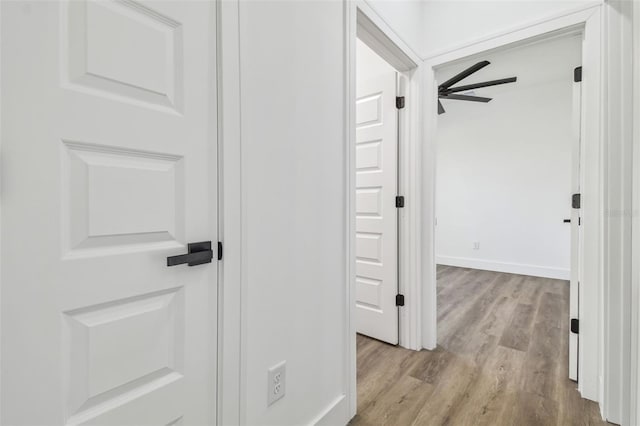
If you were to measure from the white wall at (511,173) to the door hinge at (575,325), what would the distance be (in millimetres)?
2990

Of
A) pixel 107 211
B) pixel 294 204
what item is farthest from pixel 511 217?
pixel 107 211

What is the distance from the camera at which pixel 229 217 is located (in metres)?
1.00

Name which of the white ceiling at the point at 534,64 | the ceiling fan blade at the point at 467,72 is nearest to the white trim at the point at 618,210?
the ceiling fan blade at the point at 467,72

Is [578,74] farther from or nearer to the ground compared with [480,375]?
farther from the ground

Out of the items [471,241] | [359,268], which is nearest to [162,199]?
[359,268]

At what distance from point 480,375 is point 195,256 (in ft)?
6.39

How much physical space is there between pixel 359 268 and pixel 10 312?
2.14 metres

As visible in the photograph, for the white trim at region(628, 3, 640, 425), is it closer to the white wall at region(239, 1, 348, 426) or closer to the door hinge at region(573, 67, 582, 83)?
the door hinge at region(573, 67, 582, 83)

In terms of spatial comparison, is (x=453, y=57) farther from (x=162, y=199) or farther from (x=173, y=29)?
(x=162, y=199)

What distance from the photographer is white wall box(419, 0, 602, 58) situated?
1829 millimetres

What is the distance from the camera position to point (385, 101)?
2338 millimetres

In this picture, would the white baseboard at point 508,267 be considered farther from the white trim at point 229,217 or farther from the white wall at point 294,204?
the white trim at point 229,217

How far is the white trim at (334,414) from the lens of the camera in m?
1.39

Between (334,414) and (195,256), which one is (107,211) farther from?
(334,414)
